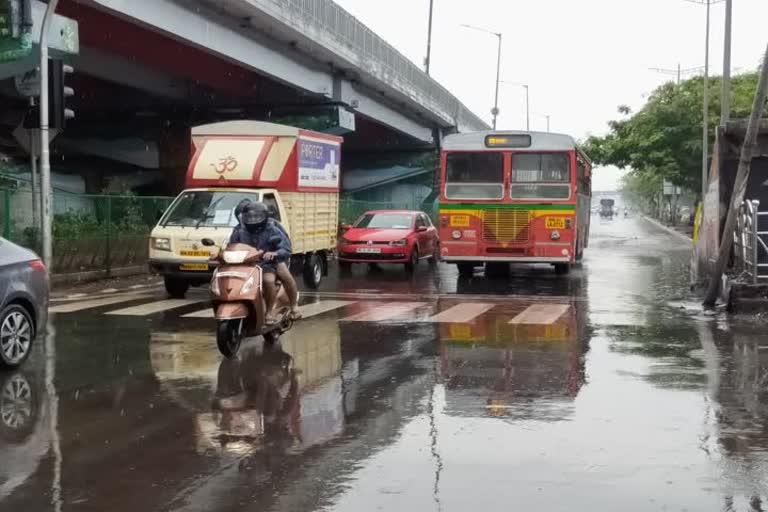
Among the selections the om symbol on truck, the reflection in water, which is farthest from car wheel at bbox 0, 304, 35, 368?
the om symbol on truck

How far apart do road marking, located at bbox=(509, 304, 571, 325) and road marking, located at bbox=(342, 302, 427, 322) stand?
1695 mm

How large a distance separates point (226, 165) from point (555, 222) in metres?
6.78

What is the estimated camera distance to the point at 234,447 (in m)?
6.16

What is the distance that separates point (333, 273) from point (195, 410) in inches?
619

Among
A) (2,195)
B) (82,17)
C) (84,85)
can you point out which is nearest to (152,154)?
(84,85)

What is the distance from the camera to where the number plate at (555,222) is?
1972cm

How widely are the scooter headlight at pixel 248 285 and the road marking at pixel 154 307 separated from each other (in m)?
4.32

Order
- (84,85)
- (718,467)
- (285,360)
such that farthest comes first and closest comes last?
(84,85) < (285,360) < (718,467)

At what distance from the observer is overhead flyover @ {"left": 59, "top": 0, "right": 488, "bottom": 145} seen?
22.0 metres

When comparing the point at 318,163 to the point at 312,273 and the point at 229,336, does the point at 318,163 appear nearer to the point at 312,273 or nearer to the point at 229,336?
the point at 312,273

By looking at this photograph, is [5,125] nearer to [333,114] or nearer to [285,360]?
[333,114]

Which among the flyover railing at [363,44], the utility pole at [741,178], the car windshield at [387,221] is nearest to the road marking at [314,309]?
the utility pole at [741,178]

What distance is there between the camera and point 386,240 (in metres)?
22.8

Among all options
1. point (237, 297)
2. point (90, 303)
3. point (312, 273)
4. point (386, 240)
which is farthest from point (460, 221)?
point (237, 297)
